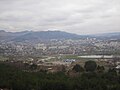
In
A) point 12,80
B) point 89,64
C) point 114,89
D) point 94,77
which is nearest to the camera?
→ point 114,89

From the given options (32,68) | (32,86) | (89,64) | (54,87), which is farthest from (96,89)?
(32,68)

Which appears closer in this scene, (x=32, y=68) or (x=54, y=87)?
(x=54, y=87)

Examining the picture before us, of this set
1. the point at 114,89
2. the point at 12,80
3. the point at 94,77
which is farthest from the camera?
the point at 94,77

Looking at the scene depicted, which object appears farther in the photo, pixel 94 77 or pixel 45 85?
pixel 94 77

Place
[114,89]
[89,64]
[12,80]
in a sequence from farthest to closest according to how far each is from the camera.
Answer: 1. [89,64]
2. [12,80]
3. [114,89]

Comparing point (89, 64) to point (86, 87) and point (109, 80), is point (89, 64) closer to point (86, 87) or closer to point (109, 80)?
point (109, 80)

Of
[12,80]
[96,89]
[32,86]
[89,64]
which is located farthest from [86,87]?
[89,64]

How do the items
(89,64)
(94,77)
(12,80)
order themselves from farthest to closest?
(89,64) → (94,77) → (12,80)

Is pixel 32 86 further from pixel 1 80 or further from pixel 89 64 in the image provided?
pixel 89 64
